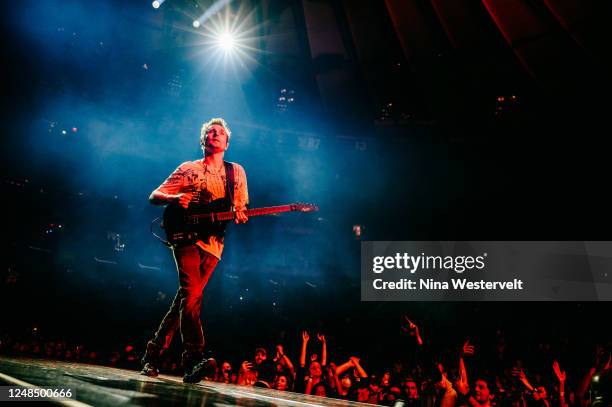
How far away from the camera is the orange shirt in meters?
2.62

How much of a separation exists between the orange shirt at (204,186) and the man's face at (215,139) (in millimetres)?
126

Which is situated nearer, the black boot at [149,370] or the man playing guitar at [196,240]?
the man playing guitar at [196,240]

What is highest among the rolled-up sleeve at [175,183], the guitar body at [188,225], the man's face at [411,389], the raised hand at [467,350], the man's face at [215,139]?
the man's face at [215,139]

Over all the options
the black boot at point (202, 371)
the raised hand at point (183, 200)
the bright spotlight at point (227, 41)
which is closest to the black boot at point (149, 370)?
the black boot at point (202, 371)

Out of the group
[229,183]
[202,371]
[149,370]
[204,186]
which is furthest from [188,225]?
[149,370]

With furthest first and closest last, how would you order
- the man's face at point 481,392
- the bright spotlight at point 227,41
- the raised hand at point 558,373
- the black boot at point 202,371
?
the bright spotlight at point 227,41 < the raised hand at point 558,373 < the man's face at point 481,392 < the black boot at point 202,371

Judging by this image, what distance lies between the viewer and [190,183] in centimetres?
268

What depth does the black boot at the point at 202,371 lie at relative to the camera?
93.4 inches

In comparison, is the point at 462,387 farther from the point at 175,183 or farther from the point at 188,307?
the point at 175,183

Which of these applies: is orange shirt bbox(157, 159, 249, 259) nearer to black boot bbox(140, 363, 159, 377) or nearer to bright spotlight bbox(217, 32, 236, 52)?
black boot bbox(140, 363, 159, 377)

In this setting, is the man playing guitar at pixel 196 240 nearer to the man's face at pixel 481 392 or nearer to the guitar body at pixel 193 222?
the guitar body at pixel 193 222

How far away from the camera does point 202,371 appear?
2.39m

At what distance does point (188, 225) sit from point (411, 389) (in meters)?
4.58

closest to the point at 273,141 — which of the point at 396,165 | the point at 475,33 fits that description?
the point at 396,165
